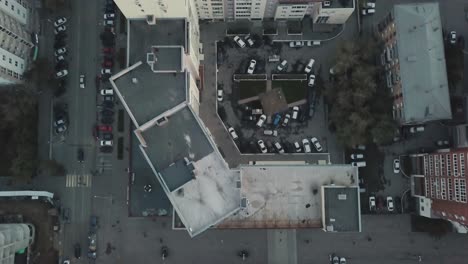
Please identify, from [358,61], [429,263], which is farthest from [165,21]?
[429,263]

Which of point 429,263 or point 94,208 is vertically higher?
point 94,208

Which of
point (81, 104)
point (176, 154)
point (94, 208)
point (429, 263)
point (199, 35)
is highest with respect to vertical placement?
point (199, 35)

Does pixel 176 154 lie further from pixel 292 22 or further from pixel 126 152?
pixel 292 22

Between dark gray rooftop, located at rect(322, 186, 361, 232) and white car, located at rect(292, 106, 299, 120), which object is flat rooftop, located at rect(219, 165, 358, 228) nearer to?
dark gray rooftop, located at rect(322, 186, 361, 232)

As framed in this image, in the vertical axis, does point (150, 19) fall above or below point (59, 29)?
below

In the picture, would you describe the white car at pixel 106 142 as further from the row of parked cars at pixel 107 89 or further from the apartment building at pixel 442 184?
the apartment building at pixel 442 184

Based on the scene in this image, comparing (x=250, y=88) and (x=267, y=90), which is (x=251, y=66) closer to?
(x=250, y=88)

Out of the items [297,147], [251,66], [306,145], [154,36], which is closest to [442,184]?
[306,145]
